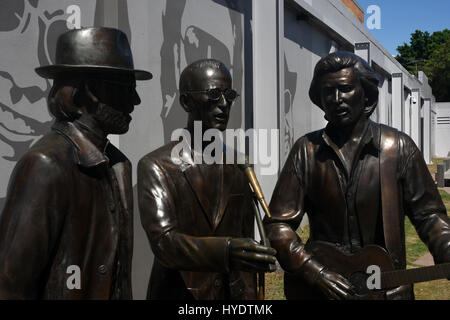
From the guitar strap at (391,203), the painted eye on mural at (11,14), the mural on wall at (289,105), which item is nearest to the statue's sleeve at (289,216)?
the guitar strap at (391,203)

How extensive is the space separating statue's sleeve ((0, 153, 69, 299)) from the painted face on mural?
1.47 m

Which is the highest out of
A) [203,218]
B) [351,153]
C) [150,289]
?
[351,153]

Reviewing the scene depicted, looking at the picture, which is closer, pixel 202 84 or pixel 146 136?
pixel 202 84

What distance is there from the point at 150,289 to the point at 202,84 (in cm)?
116

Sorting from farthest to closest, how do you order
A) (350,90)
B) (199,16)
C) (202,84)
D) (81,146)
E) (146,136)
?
(199,16) → (146,136) → (350,90) → (202,84) → (81,146)

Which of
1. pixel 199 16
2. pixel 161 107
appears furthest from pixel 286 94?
pixel 161 107

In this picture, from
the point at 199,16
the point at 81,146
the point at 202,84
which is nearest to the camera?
the point at 81,146

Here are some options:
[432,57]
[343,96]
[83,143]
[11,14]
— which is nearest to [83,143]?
[83,143]

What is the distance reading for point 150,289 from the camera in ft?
8.24

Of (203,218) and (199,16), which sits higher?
(199,16)

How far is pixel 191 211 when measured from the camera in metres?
2.34

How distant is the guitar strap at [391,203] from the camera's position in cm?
248

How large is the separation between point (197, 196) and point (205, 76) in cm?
63

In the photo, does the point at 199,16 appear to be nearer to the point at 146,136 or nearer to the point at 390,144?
the point at 146,136
